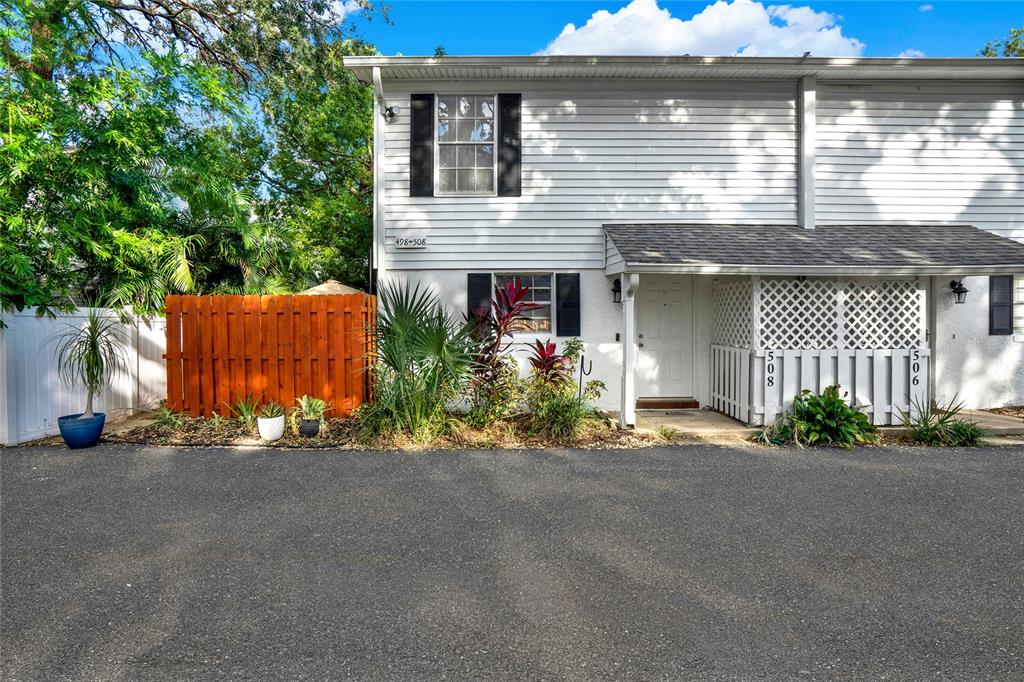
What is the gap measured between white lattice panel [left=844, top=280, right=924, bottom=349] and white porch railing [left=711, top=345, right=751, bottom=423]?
129 cm

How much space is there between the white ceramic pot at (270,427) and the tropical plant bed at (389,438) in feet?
0.25

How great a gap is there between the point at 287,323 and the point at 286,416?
1.28 meters

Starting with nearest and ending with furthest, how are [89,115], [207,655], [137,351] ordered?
1. [207,655]
2. [89,115]
3. [137,351]

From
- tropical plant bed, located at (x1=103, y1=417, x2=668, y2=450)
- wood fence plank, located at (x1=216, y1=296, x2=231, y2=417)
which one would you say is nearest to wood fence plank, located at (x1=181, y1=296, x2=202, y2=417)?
wood fence plank, located at (x1=216, y1=296, x2=231, y2=417)

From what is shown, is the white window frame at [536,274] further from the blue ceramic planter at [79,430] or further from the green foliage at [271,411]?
the blue ceramic planter at [79,430]

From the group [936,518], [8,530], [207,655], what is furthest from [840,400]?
[8,530]

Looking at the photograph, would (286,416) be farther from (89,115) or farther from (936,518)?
(936,518)

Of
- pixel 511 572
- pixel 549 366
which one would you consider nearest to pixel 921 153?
pixel 549 366

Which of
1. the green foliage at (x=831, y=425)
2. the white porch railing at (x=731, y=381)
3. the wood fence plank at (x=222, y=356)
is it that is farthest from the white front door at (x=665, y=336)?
the wood fence plank at (x=222, y=356)

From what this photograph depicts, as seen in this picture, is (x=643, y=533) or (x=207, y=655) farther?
(x=643, y=533)

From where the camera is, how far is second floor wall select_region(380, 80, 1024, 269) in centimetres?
803

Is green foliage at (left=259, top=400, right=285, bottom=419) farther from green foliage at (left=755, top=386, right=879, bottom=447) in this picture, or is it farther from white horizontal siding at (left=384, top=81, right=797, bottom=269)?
green foliage at (left=755, top=386, right=879, bottom=447)

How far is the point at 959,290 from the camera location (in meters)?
7.83

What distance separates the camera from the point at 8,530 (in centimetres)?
383
